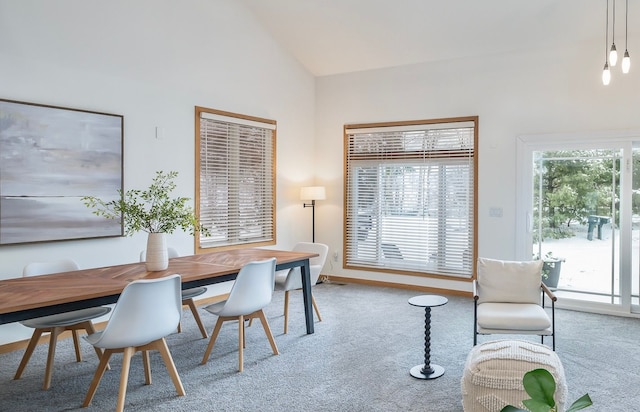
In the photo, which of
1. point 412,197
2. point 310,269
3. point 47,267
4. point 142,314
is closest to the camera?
point 142,314

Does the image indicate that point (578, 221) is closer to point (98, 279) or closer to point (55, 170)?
point (98, 279)

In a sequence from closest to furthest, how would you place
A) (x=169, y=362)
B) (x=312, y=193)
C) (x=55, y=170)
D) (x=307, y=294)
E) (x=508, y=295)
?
(x=169, y=362) → (x=508, y=295) → (x=55, y=170) → (x=307, y=294) → (x=312, y=193)

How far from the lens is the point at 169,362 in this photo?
3.24m

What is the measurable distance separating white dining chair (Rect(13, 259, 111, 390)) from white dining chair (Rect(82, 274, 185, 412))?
46 centimetres

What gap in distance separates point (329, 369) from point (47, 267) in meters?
2.25

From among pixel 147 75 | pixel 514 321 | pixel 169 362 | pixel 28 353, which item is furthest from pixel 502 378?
pixel 147 75

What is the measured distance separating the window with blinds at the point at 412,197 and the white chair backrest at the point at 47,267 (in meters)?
4.10

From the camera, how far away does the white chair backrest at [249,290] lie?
3740 mm

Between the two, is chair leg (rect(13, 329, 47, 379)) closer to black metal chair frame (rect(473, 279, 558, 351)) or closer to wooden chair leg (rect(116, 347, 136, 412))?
wooden chair leg (rect(116, 347, 136, 412))

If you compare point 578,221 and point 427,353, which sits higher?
point 578,221

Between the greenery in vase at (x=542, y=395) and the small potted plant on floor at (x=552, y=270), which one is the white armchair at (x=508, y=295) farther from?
the greenery in vase at (x=542, y=395)

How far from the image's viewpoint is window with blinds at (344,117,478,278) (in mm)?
6477

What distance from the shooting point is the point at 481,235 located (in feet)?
20.7

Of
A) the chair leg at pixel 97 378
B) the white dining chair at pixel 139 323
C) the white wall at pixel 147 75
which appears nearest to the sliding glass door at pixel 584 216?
the white wall at pixel 147 75
